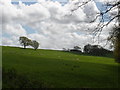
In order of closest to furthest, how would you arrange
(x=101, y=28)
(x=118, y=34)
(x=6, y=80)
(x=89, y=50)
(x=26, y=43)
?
(x=101, y=28) < (x=118, y=34) < (x=6, y=80) < (x=26, y=43) < (x=89, y=50)

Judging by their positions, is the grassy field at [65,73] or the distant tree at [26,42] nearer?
the grassy field at [65,73]

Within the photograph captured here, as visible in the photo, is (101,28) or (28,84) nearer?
(101,28)

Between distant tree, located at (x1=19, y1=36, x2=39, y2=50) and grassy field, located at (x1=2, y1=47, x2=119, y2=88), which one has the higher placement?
distant tree, located at (x1=19, y1=36, x2=39, y2=50)

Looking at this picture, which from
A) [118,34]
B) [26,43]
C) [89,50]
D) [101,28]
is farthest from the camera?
[89,50]

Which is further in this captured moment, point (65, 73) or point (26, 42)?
point (26, 42)

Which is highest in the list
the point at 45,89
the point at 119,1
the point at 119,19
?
the point at 119,1

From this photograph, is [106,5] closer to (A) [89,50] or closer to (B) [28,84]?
(B) [28,84]

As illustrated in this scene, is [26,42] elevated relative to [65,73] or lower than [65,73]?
elevated

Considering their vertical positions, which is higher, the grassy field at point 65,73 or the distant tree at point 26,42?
the distant tree at point 26,42

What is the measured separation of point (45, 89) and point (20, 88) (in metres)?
1.98

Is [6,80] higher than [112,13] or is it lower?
lower

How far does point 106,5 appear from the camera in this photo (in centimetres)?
1753

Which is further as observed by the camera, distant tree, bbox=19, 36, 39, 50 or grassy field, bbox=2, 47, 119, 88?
distant tree, bbox=19, 36, 39, 50

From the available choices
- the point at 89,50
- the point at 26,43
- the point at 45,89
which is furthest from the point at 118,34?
the point at 89,50
